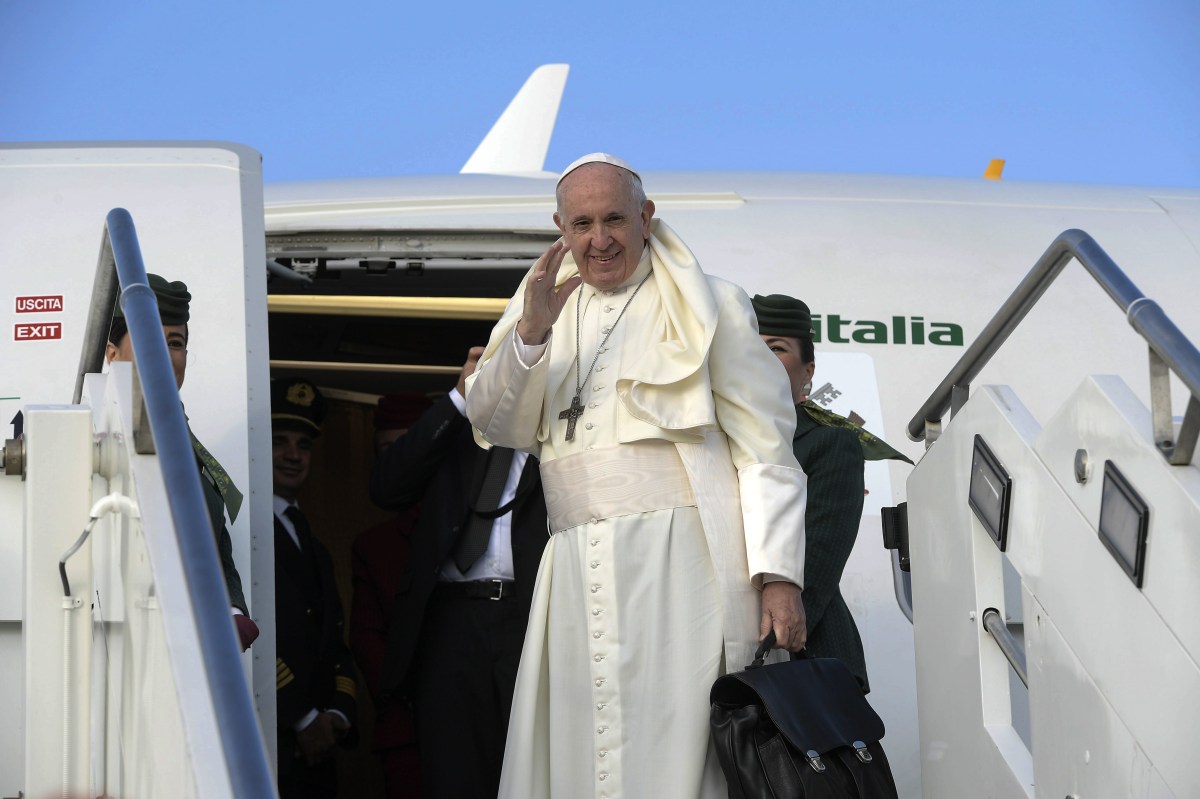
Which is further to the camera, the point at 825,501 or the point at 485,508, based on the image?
the point at 485,508

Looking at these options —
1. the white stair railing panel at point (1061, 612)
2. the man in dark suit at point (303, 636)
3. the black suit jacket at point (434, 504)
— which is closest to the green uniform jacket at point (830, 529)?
the white stair railing panel at point (1061, 612)

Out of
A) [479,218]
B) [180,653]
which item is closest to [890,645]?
[479,218]

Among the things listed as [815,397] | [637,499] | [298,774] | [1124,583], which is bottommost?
[298,774]

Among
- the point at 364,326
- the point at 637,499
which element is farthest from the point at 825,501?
the point at 364,326

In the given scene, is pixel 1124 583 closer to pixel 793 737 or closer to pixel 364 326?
pixel 793 737

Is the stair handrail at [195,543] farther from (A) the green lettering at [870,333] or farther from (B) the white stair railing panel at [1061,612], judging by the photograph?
(A) the green lettering at [870,333]

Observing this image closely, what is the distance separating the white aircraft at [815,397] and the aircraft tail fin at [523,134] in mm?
2202

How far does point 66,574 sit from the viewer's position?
3.05 meters

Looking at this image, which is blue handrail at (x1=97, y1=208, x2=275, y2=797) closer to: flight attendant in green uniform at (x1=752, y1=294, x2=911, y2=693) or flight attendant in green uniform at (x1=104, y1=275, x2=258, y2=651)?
flight attendant in green uniform at (x1=104, y1=275, x2=258, y2=651)

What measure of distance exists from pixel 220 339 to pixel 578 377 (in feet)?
4.77

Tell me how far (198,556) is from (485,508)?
2.88m

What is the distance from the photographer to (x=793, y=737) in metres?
3.28

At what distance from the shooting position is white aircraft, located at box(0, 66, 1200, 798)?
2.80 meters

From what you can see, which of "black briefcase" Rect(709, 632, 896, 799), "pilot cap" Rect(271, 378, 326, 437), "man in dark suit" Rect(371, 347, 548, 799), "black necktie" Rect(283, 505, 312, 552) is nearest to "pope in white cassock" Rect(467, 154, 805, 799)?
"black briefcase" Rect(709, 632, 896, 799)
